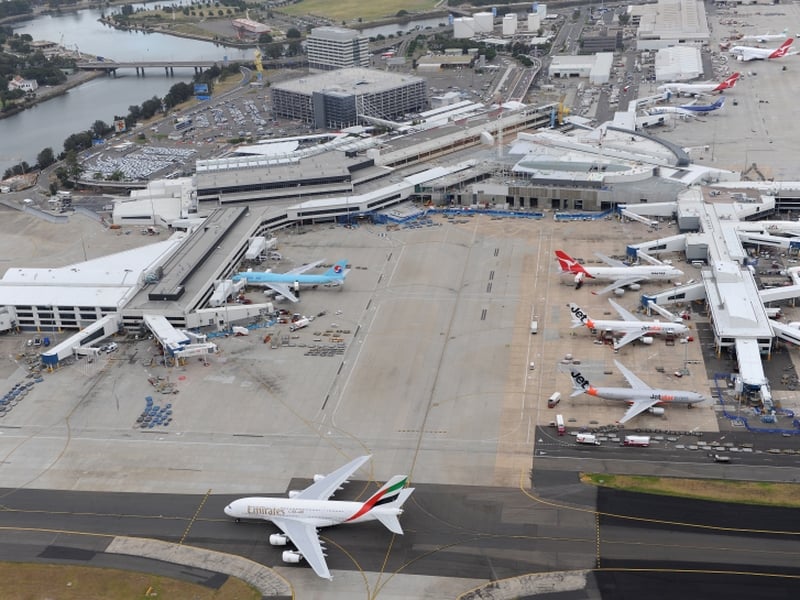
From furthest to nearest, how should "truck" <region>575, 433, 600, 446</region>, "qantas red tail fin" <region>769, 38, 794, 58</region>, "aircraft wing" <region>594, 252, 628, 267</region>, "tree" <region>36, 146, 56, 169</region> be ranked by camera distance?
"qantas red tail fin" <region>769, 38, 794, 58</region> → "tree" <region>36, 146, 56, 169</region> → "aircraft wing" <region>594, 252, 628, 267</region> → "truck" <region>575, 433, 600, 446</region>

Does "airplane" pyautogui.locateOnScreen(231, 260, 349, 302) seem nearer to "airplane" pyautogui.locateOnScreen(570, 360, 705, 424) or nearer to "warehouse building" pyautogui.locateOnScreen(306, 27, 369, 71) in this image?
"airplane" pyautogui.locateOnScreen(570, 360, 705, 424)

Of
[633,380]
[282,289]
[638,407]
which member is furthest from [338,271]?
[638,407]

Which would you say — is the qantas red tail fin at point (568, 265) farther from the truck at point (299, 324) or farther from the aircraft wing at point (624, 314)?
the truck at point (299, 324)

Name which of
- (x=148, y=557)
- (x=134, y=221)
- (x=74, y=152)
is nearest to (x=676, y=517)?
(x=148, y=557)

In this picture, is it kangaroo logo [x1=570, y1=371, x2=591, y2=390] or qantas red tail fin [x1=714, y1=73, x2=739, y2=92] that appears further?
qantas red tail fin [x1=714, y1=73, x2=739, y2=92]

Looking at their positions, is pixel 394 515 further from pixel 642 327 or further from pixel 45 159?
pixel 45 159

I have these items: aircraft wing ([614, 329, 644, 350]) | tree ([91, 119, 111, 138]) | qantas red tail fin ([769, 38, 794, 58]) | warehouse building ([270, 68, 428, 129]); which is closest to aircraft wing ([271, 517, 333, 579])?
aircraft wing ([614, 329, 644, 350])
